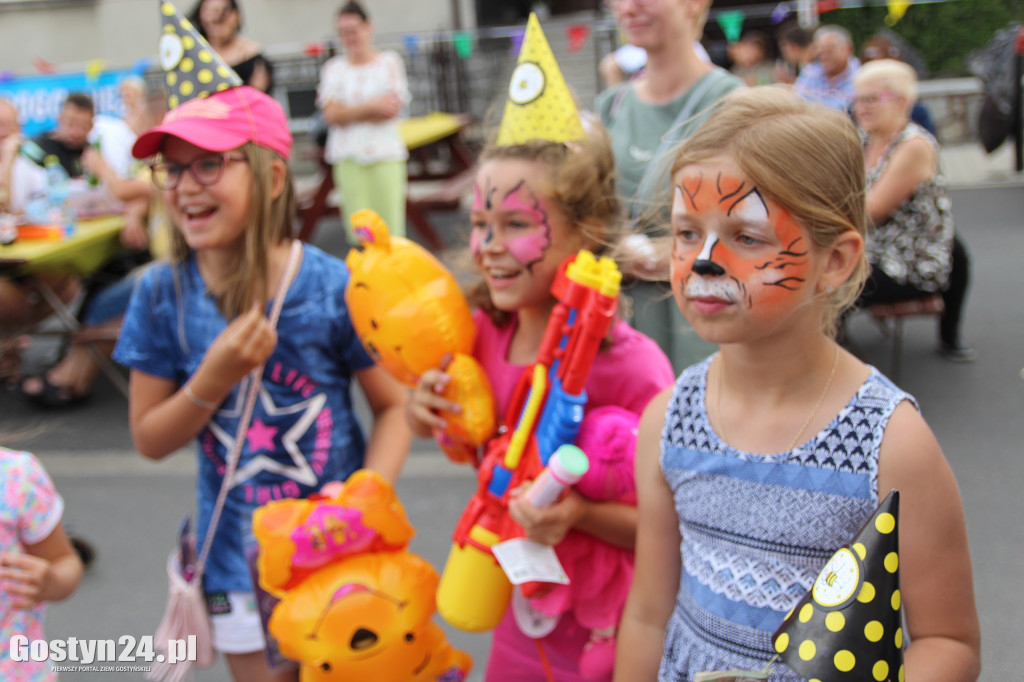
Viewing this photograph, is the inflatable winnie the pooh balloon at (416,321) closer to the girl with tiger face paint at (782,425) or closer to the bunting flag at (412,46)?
the girl with tiger face paint at (782,425)

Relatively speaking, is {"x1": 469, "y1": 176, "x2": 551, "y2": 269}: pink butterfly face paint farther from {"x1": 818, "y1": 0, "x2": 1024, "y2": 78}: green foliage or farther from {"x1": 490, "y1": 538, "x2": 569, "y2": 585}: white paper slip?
{"x1": 818, "y1": 0, "x2": 1024, "y2": 78}: green foliage

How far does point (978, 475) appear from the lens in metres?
3.70

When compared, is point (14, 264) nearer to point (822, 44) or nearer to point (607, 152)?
point (607, 152)

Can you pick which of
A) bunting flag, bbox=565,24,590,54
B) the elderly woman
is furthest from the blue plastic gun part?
bunting flag, bbox=565,24,590,54

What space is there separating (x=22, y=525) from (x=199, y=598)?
37 cm

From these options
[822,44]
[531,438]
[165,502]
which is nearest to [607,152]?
[531,438]

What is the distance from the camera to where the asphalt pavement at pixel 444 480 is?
10.2 ft

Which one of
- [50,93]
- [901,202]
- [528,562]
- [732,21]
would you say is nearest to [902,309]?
[901,202]

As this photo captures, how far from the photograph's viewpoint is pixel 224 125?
72.3 inches

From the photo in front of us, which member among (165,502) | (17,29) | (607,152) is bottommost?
(165,502)

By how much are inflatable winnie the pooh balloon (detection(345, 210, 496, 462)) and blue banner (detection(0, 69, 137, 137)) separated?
834 cm

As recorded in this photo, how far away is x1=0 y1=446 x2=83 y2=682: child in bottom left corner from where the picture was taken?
1.74 meters

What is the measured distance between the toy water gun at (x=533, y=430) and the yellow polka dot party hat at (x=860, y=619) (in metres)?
0.59

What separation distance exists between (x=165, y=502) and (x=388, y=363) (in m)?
2.85
